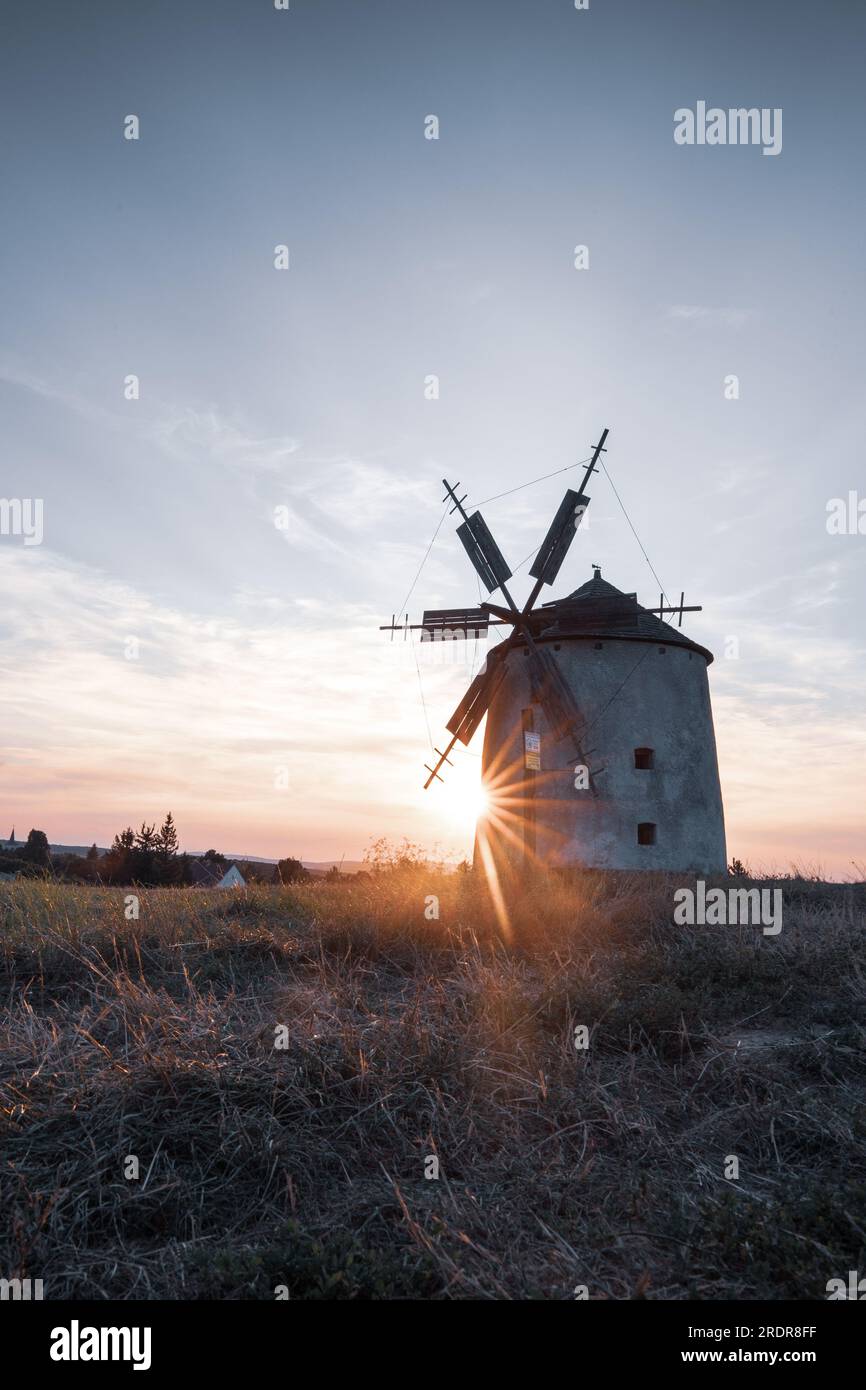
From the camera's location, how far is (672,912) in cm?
998

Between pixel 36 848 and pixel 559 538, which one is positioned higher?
pixel 559 538

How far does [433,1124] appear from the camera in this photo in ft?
14.8

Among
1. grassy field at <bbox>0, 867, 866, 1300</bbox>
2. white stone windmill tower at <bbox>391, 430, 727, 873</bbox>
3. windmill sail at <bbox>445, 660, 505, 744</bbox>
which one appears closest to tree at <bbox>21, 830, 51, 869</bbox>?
windmill sail at <bbox>445, 660, 505, 744</bbox>

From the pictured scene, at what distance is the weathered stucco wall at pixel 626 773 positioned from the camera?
20547mm

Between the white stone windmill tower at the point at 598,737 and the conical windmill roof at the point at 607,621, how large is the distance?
0.10ft

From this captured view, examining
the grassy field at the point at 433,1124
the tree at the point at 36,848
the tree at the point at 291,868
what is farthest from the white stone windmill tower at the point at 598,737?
the tree at the point at 36,848

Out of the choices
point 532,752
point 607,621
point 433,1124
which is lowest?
point 433,1124

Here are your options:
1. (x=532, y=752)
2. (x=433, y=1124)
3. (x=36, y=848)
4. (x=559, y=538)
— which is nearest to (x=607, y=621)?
(x=559, y=538)

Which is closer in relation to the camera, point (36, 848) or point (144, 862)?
point (144, 862)

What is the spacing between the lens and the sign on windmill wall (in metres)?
21.2

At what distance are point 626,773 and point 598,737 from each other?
1091 millimetres

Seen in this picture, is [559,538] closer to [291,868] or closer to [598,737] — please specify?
[598,737]

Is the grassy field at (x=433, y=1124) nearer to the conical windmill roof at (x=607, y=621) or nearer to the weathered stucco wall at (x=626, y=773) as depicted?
the weathered stucco wall at (x=626, y=773)
